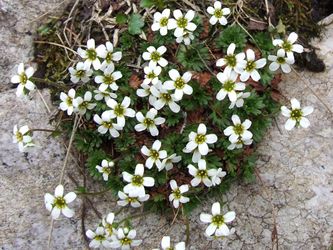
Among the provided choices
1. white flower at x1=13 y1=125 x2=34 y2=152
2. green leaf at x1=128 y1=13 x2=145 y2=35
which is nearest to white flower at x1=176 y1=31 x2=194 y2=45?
green leaf at x1=128 y1=13 x2=145 y2=35

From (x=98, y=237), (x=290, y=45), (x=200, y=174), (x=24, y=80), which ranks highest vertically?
(x=290, y=45)

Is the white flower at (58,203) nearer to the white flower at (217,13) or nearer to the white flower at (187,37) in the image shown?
the white flower at (187,37)

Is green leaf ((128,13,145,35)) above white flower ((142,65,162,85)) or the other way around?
above

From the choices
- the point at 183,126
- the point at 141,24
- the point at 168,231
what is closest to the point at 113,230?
the point at 168,231

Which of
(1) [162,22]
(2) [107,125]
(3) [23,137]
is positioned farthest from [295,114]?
(3) [23,137]

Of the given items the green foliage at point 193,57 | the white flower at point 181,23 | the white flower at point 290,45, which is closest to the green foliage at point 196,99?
the green foliage at point 193,57

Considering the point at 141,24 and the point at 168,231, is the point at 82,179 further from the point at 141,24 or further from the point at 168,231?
the point at 141,24

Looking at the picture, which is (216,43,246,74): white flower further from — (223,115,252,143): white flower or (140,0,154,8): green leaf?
(140,0,154,8): green leaf

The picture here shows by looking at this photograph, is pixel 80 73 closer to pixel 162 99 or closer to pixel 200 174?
pixel 162 99
